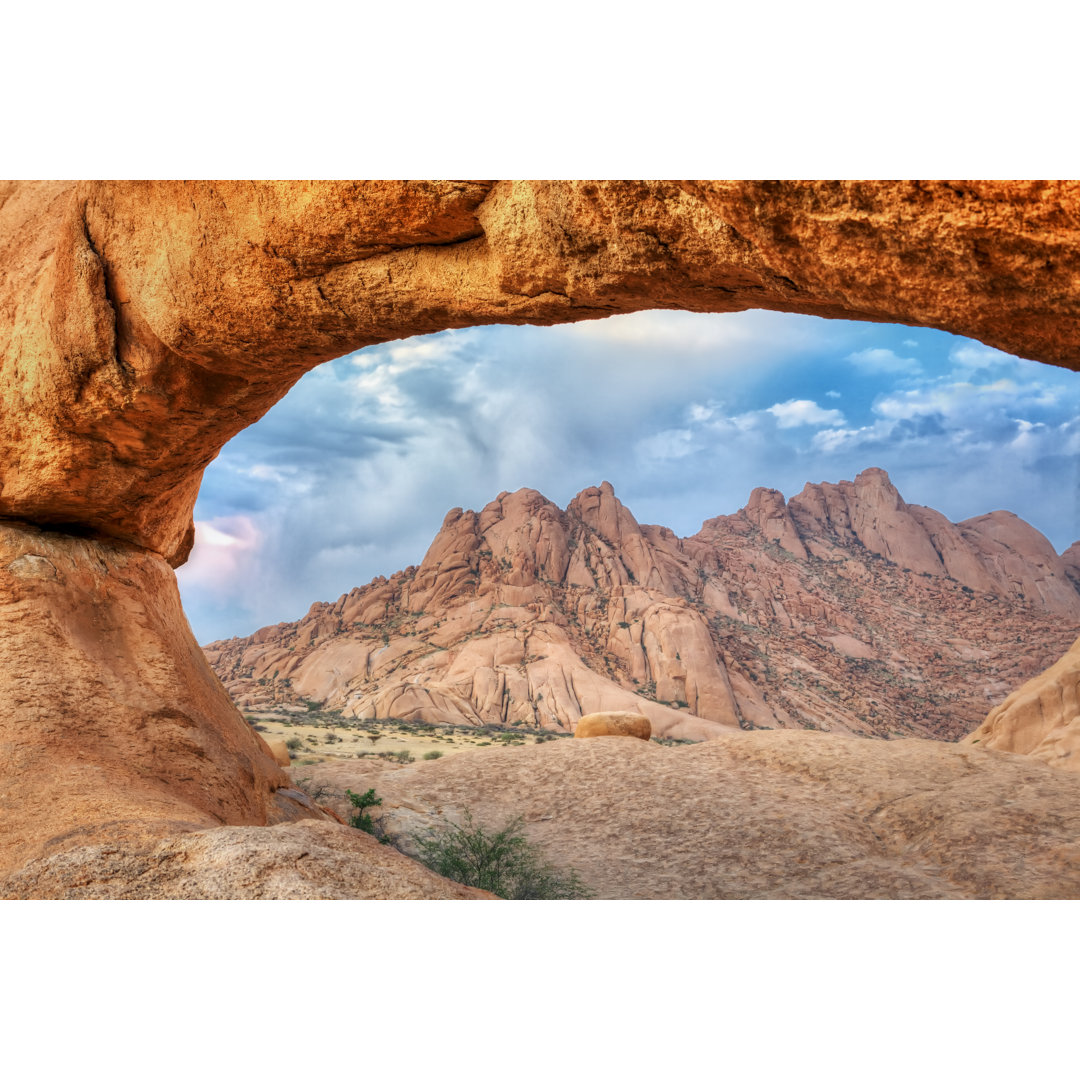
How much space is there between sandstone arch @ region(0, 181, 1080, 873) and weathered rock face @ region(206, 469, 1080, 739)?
35.3 meters

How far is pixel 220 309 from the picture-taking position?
7770mm

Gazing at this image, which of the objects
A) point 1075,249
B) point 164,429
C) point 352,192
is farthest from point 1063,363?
point 164,429

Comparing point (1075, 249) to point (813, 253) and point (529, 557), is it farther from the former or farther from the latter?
point (529, 557)

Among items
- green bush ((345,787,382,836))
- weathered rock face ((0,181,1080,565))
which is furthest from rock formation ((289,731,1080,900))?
weathered rock face ((0,181,1080,565))

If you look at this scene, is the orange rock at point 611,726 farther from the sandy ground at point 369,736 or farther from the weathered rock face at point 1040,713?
the sandy ground at point 369,736

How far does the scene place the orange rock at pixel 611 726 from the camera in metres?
19.2

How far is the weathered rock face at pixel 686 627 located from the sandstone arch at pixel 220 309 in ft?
116

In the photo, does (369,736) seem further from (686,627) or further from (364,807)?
(686,627)

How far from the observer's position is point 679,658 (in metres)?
55.9

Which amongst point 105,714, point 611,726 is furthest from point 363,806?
point 611,726

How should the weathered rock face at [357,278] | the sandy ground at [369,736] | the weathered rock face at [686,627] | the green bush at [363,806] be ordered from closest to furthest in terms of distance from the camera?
the weathered rock face at [357,278]
the green bush at [363,806]
the sandy ground at [369,736]
the weathered rock face at [686,627]

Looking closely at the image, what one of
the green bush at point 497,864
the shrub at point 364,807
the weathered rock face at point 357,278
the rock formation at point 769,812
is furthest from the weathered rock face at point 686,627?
the weathered rock face at point 357,278

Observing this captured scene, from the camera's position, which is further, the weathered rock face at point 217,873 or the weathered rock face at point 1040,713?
the weathered rock face at point 1040,713

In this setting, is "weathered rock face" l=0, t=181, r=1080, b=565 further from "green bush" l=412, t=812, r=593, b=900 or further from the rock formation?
the rock formation
